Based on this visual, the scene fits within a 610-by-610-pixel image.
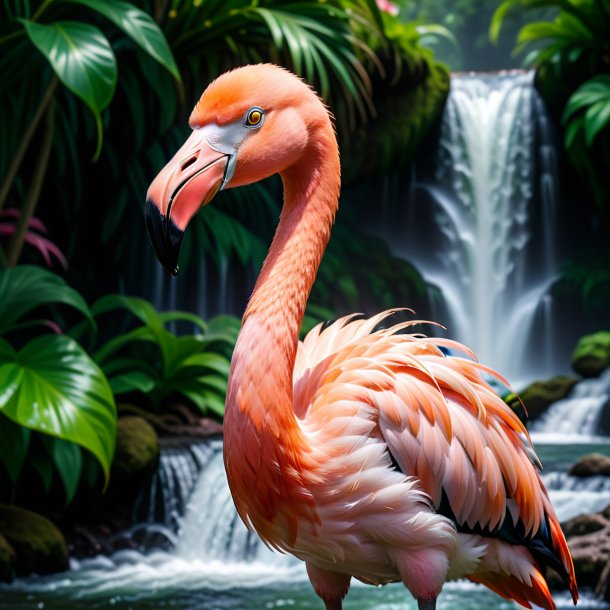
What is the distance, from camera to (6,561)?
5.14 m

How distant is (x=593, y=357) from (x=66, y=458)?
192 inches

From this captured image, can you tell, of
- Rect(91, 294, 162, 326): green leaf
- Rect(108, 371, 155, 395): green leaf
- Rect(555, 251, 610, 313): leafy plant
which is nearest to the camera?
Rect(108, 371, 155, 395): green leaf

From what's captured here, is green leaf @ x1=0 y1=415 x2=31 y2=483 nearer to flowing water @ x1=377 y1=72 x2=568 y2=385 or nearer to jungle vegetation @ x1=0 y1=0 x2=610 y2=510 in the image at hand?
jungle vegetation @ x1=0 y1=0 x2=610 y2=510

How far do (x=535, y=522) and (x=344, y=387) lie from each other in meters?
0.60

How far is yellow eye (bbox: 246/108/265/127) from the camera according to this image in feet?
7.05

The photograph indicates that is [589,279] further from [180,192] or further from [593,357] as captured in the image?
[180,192]

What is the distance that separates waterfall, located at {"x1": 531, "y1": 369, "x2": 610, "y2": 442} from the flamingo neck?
563 cm

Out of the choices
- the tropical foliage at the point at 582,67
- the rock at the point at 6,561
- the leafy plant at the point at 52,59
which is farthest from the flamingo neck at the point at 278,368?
the tropical foliage at the point at 582,67

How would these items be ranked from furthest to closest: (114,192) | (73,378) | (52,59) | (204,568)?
(114,192)
(204,568)
(73,378)
(52,59)

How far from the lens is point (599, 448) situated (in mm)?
6723

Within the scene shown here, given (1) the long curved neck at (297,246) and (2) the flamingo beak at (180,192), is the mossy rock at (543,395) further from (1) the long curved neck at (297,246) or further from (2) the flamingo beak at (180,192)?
(2) the flamingo beak at (180,192)

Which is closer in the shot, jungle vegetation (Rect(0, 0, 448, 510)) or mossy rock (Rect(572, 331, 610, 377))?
jungle vegetation (Rect(0, 0, 448, 510))

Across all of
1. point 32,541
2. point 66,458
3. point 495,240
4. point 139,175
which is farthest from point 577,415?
point 32,541

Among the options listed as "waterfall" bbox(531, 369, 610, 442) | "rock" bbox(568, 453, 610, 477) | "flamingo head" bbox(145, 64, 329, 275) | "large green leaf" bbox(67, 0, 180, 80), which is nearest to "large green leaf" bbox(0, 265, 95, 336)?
"large green leaf" bbox(67, 0, 180, 80)
